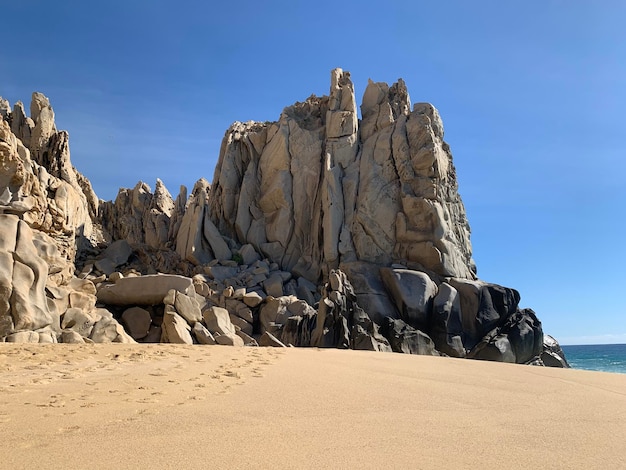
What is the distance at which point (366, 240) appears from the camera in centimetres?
3266

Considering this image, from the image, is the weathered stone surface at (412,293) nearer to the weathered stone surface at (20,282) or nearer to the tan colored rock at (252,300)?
the tan colored rock at (252,300)

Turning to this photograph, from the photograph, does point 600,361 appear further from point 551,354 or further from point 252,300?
point 252,300

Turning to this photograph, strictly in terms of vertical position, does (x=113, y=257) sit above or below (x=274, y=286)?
above

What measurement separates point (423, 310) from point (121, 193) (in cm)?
3559

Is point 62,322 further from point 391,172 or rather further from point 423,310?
point 391,172

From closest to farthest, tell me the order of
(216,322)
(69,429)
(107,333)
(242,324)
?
(69,429)
(107,333)
(216,322)
(242,324)

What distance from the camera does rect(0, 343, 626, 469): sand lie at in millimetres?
3062

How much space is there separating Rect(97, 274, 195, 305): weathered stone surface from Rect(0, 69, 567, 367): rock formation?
25.0 inches

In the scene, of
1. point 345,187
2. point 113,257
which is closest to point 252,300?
point 113,257

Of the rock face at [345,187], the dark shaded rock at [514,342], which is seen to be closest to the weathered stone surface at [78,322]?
the dark shaded rock at [514,342]

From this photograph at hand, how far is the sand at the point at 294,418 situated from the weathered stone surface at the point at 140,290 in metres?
8.09

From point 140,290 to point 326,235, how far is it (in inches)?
746

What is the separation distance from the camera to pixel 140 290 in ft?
50.1

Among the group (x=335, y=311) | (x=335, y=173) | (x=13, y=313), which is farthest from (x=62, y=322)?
(x=335, y=173)
